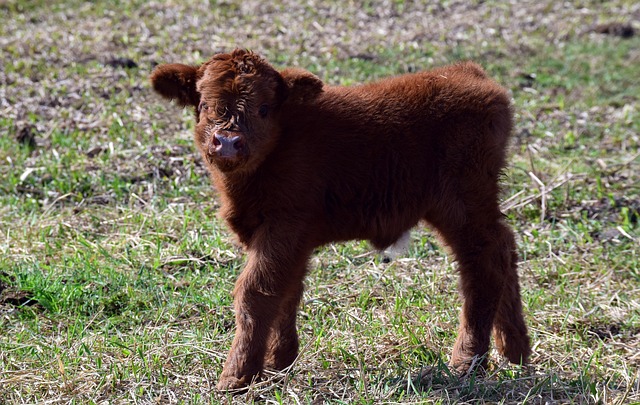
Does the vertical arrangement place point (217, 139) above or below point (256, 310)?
above

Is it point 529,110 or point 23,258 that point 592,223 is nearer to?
point 529,110

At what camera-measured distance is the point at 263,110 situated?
16.5 ft

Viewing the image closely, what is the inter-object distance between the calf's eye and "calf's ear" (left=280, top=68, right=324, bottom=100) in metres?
0.19

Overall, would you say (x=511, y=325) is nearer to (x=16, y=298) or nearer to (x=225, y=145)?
(x=225, y=145)

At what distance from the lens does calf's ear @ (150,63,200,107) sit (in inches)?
206

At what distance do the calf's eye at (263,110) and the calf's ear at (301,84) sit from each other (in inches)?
7.4

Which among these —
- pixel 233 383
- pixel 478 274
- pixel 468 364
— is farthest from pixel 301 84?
pixel 468 364

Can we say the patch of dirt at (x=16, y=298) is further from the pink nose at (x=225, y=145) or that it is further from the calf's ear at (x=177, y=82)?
the pink nose at (x=225, y=145)

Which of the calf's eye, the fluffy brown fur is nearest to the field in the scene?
the fluffy brown fur

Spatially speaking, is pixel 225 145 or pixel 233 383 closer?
pixel 225 145

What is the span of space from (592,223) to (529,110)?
8.82 feet

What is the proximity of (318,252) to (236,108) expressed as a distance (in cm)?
226

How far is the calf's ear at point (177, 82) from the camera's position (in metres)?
5.22

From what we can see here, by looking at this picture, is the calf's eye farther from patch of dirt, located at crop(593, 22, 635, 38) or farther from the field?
patch of dirt, located at crop(593, 22, 635, 38)
